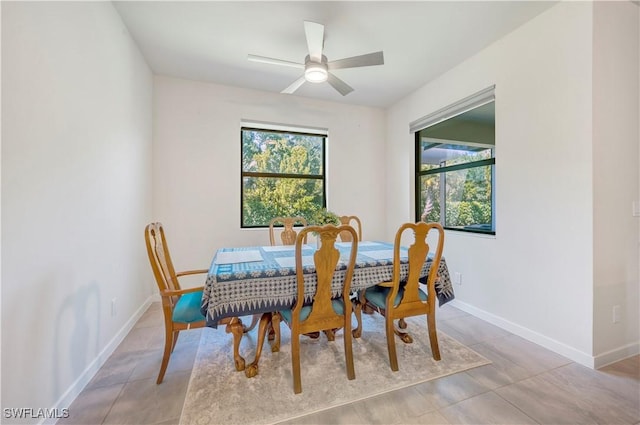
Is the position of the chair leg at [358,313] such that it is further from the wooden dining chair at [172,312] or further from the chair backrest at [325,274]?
the wooden dining chair at [172,312]

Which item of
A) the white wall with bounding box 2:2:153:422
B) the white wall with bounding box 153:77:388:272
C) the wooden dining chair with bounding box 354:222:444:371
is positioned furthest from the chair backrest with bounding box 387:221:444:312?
the white wall with bounding box 153:77:388:272

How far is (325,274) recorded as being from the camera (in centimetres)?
156

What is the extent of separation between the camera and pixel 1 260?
3.33 ft

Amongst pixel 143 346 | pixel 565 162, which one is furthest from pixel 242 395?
pixel 565 162

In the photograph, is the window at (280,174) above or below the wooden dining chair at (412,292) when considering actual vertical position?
above

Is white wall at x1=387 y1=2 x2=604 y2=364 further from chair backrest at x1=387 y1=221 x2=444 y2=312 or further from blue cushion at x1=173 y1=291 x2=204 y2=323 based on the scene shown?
blue cushion at x1=173 y1=291 x2=204 y2=323

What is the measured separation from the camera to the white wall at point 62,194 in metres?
1.08

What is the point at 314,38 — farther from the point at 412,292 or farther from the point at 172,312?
the point at 172,312

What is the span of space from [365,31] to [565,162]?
1886 millimetres

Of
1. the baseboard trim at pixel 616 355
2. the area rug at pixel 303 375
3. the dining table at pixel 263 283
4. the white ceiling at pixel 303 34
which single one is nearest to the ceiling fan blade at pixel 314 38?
the white ceiling at pixel 303 34

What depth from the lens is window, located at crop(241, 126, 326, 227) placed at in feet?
11.4

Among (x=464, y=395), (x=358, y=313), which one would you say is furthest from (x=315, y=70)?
(x=464, y=395)

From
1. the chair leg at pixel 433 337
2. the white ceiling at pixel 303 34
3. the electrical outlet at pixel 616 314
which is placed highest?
the white ceiling at pixel 303 34

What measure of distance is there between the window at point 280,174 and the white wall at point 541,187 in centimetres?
198
